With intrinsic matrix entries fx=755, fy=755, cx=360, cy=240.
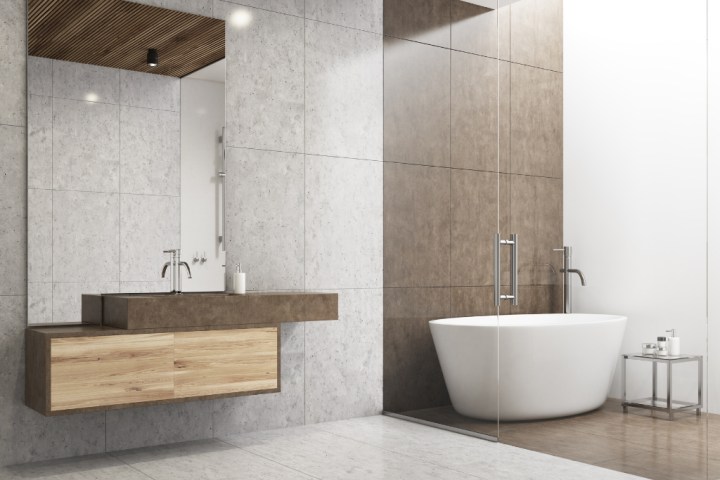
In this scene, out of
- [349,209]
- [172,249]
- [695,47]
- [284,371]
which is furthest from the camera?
[349,209]

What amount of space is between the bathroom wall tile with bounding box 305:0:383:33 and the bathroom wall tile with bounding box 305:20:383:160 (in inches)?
1.5

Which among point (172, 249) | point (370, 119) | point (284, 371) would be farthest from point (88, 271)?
point (370, 119)

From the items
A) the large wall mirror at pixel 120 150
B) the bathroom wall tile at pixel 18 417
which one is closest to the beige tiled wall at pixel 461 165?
the large wall mirror at pixel 120 150

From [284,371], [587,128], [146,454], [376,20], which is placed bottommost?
[146,454]

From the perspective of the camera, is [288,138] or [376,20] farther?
[376,20]

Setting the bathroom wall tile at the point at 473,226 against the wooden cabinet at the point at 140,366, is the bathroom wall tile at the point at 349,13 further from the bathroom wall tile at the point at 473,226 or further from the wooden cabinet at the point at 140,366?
the wooden cabinet at the point at 140,366

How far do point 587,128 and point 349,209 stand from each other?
5.70ft

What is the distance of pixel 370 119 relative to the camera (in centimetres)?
491

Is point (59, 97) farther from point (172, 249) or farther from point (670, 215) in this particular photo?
point (670, 215)

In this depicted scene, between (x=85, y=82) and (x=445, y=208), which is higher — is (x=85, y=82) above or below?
above

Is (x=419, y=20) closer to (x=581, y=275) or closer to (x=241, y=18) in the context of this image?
(x=241, y=18)

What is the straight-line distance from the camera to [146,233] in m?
3.97

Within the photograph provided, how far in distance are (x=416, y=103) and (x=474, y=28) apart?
2.15ft

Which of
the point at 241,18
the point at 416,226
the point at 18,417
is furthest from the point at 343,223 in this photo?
the point at 18,417
